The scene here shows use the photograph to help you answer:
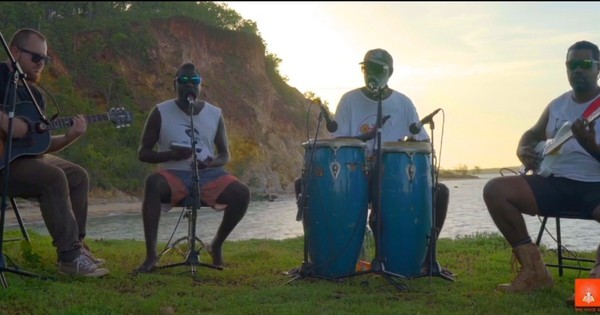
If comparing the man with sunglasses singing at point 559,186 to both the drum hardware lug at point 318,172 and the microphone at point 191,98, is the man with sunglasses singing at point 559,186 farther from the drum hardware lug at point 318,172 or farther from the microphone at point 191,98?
the microphone at point 191,98

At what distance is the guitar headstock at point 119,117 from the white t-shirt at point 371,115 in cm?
157

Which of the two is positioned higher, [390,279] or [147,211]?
[147,211]

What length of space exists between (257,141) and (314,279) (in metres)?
44.4

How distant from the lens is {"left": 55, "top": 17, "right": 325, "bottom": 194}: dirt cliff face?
40.9m

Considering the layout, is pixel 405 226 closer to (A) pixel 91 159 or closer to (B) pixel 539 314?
(B) pixel 539 314

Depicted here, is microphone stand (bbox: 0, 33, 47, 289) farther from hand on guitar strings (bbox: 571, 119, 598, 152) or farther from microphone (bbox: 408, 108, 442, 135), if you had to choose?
hand on guitar strings (bbox: 571, 119, 598, 152)

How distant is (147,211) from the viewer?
5273mm

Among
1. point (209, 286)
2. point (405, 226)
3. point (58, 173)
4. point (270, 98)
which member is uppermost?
point (270, 98)

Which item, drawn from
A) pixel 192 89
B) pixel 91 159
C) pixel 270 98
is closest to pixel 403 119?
pixel 192 89

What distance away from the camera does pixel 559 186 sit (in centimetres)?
446

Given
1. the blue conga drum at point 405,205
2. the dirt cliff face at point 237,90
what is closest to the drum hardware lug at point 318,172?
the blue conga drum at point 405,205

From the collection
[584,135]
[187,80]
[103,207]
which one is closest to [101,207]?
[103,207]

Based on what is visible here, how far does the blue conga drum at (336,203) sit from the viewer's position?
4859mm

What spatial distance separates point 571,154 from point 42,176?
345cm
